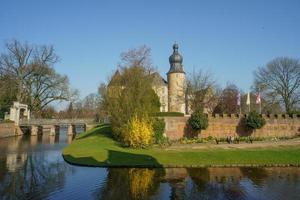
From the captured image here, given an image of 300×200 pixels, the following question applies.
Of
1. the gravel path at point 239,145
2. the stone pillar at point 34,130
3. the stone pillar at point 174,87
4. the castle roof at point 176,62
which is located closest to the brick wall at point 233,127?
the gravel path at point 239,145

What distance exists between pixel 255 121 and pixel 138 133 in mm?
12879

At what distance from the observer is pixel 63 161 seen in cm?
2633

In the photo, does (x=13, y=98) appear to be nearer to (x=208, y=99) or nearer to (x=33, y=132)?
(x=33, y=132)

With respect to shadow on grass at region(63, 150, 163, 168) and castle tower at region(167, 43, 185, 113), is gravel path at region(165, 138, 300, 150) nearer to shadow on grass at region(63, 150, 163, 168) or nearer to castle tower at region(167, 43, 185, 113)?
shadow on grass at region(63, 150, 163, 168)

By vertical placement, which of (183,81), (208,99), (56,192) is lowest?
(56,192)

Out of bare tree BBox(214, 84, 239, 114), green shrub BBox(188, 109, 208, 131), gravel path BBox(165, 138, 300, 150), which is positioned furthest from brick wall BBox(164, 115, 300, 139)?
bare tree BBox(214, 84, 239, 114)

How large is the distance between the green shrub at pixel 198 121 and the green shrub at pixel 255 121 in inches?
167

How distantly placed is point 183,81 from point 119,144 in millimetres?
34280

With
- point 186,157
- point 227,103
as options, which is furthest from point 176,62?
point 186,157

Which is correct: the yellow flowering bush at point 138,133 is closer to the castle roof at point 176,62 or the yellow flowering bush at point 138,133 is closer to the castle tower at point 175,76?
the castle tower at point 175,76

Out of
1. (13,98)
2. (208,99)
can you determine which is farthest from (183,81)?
(13,98)

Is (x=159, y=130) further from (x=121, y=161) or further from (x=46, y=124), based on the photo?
(x=46, y=124)

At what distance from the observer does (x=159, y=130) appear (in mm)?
33000

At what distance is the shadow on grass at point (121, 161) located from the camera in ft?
74.6
